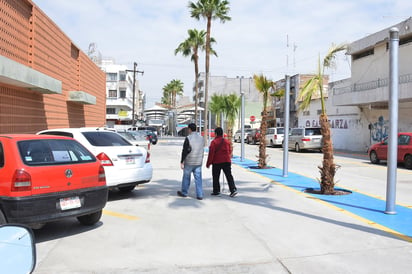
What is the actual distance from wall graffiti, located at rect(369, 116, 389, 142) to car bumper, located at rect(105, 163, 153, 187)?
2050 centimetres

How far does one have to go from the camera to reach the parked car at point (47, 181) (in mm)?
4902

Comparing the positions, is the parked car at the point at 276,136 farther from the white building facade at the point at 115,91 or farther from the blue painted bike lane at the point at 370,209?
the white building facade at the point at 115,91

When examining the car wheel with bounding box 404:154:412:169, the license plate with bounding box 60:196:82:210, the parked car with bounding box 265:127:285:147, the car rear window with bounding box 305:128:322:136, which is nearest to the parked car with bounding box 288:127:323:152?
the car rear window with bounding box 305:128:322:136

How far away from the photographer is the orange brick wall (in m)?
12.3

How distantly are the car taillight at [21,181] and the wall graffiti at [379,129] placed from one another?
24.1 meters

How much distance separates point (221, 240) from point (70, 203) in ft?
7.25

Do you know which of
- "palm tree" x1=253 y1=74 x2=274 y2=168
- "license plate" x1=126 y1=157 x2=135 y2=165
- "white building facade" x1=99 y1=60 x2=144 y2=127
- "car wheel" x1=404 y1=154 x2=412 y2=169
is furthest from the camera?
"white building facade" x1=99 y1=60 x2=144 y2=127

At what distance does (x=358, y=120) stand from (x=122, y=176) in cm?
2362

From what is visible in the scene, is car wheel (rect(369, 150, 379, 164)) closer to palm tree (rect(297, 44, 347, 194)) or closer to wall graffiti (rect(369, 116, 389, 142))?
wall graffiti (rect(369, 116, 389, 142))

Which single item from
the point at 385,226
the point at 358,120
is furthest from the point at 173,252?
the point at 358,120

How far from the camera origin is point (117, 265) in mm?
4535

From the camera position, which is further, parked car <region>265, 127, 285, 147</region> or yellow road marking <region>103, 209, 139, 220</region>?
parked car <region>265, 127, 285, 147</region>

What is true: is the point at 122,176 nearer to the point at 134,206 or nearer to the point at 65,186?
the point at 134,206

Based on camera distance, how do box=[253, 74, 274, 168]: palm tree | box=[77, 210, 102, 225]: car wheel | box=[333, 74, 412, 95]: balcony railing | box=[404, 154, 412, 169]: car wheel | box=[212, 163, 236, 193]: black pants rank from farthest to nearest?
1. box=[333, 74, 412, 95]: balcony railing
2. box=[404, 154, 412, 169]: car wheel
3. box=[253, 74, 274, 168]: palm tree
4. box=[212, 163, 236, 193]: black pants
5. box=[77, 210, 102, 225]: car wheel
